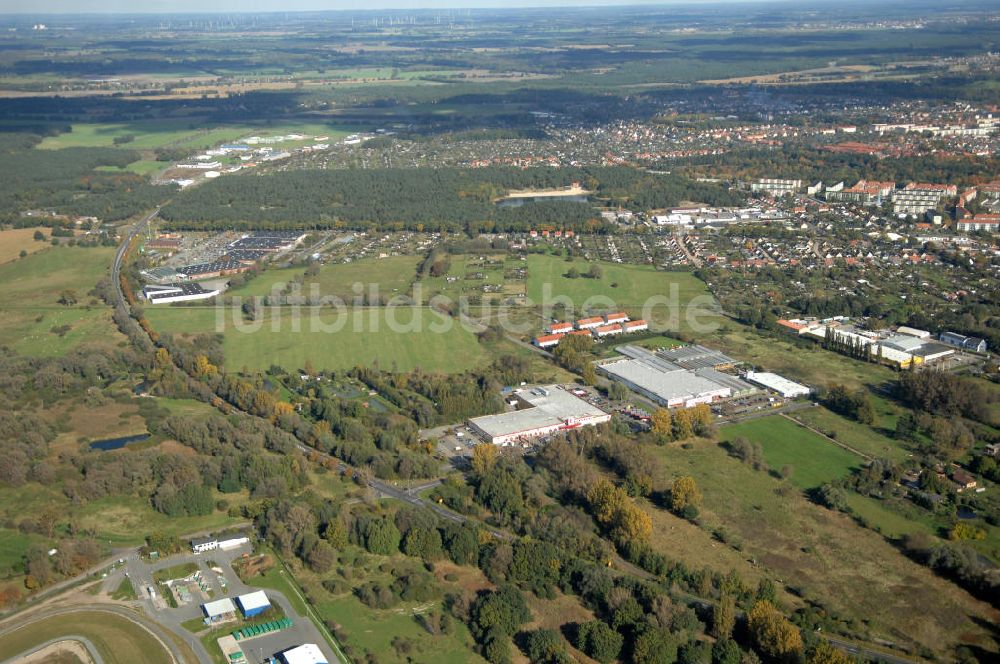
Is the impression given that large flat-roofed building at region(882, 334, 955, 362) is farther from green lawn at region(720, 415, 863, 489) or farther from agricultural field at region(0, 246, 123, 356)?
agricultural field at region(0, 246, 123, 356)

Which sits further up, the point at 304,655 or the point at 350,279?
the point at 350,279

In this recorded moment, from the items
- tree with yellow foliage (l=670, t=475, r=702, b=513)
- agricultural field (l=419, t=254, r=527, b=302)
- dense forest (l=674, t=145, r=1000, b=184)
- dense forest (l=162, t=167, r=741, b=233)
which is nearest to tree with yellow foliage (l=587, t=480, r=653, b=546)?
tree with yellow foliage (l=670, t=475, r=702, b=513)

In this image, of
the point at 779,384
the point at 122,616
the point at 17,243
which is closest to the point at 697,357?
the point at 779,384

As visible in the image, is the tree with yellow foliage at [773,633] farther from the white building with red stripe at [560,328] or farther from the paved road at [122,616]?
the white building with red stripe at [560,328]

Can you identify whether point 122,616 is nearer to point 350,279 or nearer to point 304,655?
point 304,655

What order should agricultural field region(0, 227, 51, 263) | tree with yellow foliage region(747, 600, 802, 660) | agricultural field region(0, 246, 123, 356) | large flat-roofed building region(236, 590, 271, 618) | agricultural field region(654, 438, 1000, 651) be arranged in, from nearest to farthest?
tree with yellow foliage region(747, 600, 802, 660), agricultural field region(654, 438, 1000, 651), large flat-roofed building region(236, 590, 271, 618), agricultural field region(0, 246, 123, 356), agricultural field region(0, 227, 51, 263)

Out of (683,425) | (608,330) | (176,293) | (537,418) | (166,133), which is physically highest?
(166,133)
